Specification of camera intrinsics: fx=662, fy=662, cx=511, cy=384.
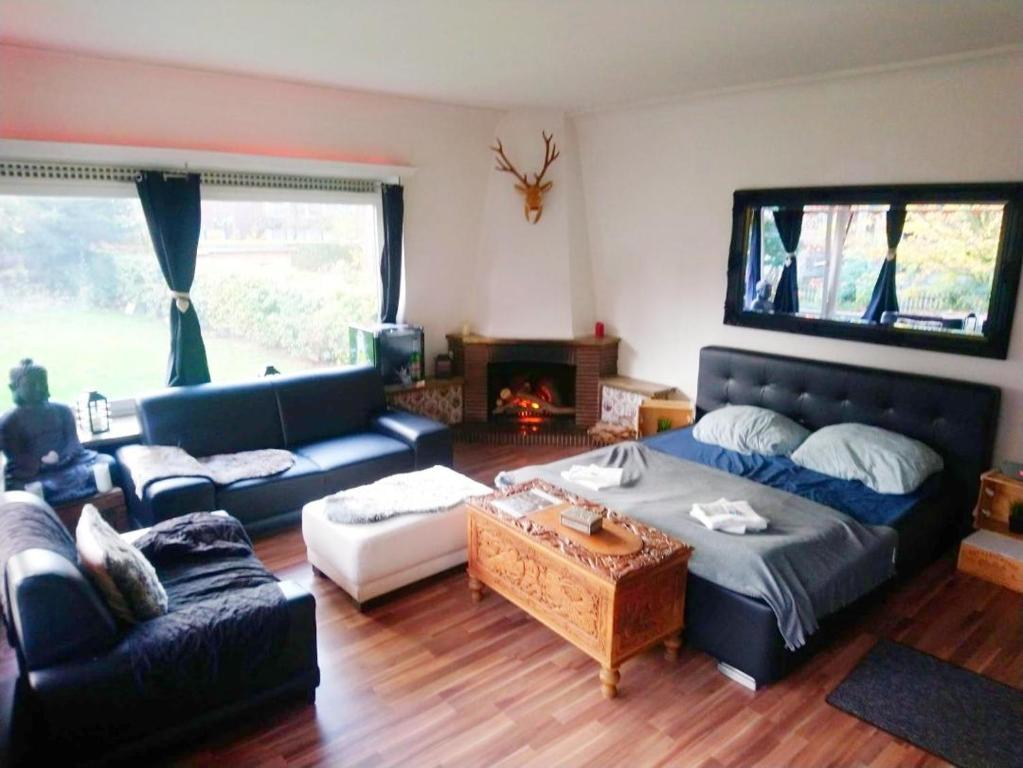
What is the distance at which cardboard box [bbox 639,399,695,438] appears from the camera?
5.04 meters

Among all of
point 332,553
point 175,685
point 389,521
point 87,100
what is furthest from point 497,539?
point 87,100

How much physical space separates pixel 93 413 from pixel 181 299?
0.86m

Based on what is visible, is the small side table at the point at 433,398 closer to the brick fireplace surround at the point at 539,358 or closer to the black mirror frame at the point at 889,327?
the brick fireplace surround at the point at 539,358

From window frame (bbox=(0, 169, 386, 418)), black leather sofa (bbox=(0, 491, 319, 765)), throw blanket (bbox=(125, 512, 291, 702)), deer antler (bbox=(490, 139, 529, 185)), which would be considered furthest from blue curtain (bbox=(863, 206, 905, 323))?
black leather sofa (bbox=(0, 491, 319, 765))

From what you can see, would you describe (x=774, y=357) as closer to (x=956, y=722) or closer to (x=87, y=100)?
(x=956, y=722)

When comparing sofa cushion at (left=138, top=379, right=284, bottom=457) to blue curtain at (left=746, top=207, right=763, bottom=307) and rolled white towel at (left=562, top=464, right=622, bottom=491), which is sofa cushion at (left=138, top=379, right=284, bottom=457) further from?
blue curtain at (left=746, top=207, right=763, bottom=307)

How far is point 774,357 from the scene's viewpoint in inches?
175

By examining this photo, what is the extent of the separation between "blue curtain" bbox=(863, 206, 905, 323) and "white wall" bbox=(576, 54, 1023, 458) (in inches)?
7.8

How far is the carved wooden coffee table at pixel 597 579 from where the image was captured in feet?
8.46

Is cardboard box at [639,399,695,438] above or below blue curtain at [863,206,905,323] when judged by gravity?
below

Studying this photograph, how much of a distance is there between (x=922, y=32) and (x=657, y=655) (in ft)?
10.2

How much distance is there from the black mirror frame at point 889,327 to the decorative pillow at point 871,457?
587 mm

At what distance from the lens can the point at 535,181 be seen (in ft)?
18.0

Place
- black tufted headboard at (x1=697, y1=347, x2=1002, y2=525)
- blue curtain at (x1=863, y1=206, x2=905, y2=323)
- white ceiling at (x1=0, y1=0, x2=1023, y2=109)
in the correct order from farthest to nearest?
blue curtain at (x1=863, y1=206, x2=905, y2=323), black tufted headboard at (x1=697, y1=347, x2=1002, y2=525), white ceiling at (x1=0, y1=0, x2=1023, y2=109)
